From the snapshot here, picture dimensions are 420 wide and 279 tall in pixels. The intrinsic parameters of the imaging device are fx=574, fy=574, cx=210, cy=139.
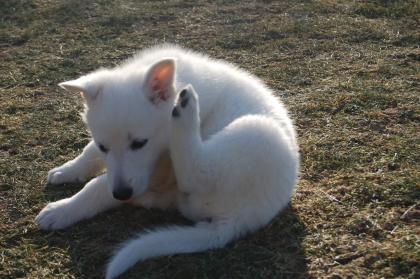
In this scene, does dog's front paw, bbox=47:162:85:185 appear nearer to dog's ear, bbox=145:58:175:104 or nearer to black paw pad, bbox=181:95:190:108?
dog's ear, bbox=145:58:175:104

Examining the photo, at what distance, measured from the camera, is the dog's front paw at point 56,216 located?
2832 mm

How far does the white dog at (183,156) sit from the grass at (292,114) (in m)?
0.08

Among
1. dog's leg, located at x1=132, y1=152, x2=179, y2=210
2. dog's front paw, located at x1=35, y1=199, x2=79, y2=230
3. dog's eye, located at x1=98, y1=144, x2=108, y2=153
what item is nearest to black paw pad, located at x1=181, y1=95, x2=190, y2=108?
dog's leg, located at x1=132, y1=152, x2=179, y2=210

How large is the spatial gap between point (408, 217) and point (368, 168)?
605 millimetres

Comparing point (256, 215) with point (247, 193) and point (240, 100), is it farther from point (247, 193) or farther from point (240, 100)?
point (240, 100)

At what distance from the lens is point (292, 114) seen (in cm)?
422

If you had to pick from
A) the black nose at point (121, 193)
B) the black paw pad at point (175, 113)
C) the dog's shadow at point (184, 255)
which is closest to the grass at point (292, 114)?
the dog's shadow at point (184, 255)

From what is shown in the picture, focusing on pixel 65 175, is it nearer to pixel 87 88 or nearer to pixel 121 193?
pixel 87 88

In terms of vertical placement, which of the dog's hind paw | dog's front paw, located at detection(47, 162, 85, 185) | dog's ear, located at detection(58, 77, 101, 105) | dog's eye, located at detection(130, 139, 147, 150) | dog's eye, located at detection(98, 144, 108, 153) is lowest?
dog's front paw, located at detection(47, 162, 85, 185)

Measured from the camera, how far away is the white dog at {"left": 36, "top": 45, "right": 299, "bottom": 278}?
2605 millimetres

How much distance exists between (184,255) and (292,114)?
1980mm

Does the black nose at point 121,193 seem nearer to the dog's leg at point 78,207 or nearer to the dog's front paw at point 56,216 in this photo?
the dog's leg at point 78,207

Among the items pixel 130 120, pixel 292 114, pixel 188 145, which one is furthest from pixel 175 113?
pixel 292 114

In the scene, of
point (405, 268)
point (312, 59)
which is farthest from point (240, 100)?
point (312, 59)
